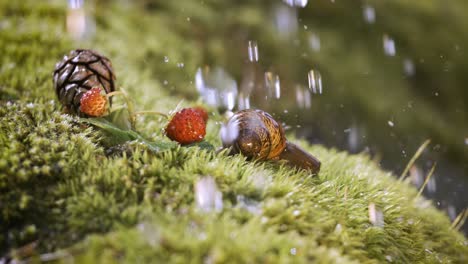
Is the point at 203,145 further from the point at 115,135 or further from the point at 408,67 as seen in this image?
the point at 408,67

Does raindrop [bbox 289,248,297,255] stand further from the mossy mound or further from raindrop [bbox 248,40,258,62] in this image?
raindrop [bbox 248,40,258,62]

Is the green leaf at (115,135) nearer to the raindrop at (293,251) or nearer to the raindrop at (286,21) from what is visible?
the raindrop at (293,251)

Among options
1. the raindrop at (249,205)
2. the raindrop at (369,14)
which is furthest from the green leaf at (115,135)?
the raindrop at (369,14)

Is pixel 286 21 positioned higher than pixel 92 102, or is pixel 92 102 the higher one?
pixel 286 21

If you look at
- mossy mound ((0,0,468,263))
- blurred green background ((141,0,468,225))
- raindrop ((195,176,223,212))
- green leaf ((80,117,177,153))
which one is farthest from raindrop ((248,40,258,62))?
raindrop ((195,176,223,212))

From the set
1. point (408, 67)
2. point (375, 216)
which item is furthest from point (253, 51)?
point (375, 216)

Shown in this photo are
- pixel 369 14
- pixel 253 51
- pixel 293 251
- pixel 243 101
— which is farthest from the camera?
pixel 369 14
